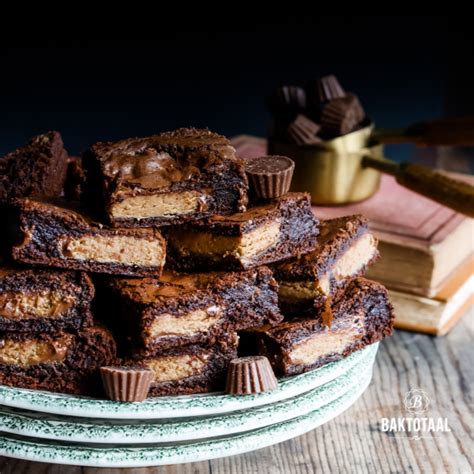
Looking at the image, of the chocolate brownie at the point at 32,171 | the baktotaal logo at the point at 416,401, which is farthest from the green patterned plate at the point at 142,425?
the chocolate brownie at the point at 32,171

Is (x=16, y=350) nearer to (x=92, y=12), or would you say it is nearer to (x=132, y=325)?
(x=132, y=325)

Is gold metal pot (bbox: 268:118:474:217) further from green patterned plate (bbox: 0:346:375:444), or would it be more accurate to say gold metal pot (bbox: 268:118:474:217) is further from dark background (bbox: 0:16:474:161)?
dark background (bbox: 0:16:474:161)

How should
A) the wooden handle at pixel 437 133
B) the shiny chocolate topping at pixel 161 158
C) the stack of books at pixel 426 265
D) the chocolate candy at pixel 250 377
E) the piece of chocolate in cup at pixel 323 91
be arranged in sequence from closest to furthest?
the chocolate candy at pixel 250 377
the shiny chocolate topping at pixel 161 158
the stack of books at pixel 426 265
the wooden handle at pixel 437 133
the piece of chocolate in cup at pixel 323 91

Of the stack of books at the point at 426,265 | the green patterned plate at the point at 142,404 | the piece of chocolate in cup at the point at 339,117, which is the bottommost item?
the stack of books at the point at 426,265

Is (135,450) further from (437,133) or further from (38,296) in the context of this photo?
(437,133)

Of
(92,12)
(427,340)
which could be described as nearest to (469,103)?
(92,12)

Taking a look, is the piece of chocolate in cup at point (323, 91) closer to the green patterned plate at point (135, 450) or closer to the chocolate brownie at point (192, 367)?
the chocolate brownie at point (192, 367)

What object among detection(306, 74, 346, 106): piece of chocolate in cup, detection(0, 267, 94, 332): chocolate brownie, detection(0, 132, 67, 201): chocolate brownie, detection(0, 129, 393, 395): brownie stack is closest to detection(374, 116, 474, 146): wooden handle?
detection(306, 74, 346, 106): piece of chocolate in cup
